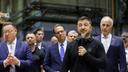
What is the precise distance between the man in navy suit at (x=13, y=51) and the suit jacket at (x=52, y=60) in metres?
1.43

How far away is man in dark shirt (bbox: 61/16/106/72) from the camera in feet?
19.1

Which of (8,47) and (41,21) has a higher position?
(8,47)

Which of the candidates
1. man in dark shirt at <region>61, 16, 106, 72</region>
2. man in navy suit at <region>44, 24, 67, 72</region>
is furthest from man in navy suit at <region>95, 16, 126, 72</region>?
man in dark shirt at <region>61, 16, 106, 72</region>

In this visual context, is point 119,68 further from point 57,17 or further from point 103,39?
point 57,17

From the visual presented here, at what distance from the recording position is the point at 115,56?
306 inches

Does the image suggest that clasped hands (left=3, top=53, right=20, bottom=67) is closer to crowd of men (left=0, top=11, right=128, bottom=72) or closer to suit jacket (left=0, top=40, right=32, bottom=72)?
crowd of men (left=0, top=11, right=128, bottom=72)

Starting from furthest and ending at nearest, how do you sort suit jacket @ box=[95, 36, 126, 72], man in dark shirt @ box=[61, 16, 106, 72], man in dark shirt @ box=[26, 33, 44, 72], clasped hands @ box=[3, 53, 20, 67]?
1. man in dark shirt @ box=[26, 33, 44, 72]
2. suit jacket @ box=[95, 36, 126, 72]
3. clasped hands @ box=[3, 53, 20, 67]
4. man in dark shirt @ box=[61, 16, 106, 72]

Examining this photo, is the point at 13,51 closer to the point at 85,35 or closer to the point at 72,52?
the point at 72,52

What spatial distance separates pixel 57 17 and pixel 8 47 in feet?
45.5

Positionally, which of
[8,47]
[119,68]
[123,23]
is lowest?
[123,23]

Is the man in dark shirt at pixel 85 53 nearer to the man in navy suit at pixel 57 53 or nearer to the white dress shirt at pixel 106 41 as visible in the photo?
the white dress shirt at pixel 106 41

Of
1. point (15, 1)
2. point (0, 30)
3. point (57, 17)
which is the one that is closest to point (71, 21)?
point (57, 17)

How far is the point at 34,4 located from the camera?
70.8ft

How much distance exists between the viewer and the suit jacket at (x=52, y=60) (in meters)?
9.02
